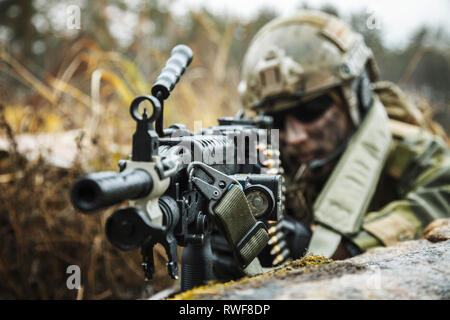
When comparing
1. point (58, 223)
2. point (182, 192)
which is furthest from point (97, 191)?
point (58, 223)

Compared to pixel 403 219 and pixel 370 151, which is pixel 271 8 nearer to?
pixel 370 151

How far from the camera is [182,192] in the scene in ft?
4.58

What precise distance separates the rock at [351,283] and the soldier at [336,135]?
49.8 inches

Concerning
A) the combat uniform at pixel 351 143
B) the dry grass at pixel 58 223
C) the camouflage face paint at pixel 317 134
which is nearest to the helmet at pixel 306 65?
the combat uniform at pixel 351 143

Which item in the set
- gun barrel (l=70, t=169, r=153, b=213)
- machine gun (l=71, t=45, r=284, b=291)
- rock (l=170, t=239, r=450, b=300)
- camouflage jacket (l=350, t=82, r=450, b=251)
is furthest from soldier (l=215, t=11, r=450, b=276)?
gun barrel (l=70, t=169, r=153, b=213)

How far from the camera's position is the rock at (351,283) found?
105cm

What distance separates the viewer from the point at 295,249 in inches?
96.4

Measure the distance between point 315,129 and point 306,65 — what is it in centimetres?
51

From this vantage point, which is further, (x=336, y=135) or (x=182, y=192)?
(x=336, y=135)

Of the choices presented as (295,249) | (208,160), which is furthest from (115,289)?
(208,160)

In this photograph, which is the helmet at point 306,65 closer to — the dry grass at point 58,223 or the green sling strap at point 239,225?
the dry grass at point 58,223

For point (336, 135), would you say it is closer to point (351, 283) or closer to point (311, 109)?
point (311, 109)

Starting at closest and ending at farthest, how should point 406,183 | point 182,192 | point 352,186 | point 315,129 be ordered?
point 182,192, point 352,186, point 406,183, point 315,129

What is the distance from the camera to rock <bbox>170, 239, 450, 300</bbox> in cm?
105
